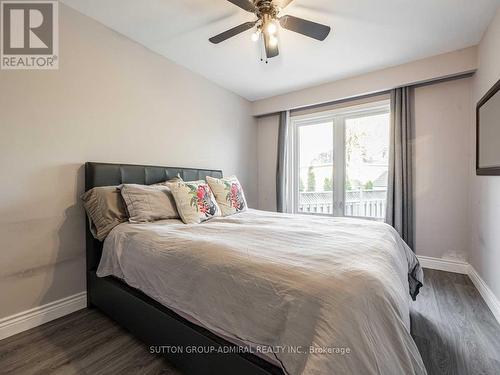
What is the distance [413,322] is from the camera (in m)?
1.73

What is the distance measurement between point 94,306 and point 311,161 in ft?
10.7

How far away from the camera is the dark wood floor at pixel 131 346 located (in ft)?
4.36

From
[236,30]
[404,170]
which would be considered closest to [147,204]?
[236,30]

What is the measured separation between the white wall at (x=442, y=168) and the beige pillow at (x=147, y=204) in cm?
288

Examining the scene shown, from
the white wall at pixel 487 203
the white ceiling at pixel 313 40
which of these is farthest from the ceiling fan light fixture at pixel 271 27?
the white wall at pixel 487 203

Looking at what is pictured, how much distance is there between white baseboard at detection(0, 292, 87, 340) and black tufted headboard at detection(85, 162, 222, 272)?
274mm

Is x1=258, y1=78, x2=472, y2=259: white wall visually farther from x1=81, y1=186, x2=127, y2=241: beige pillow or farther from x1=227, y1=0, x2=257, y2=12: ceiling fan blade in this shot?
x1=81, y1=186, x2=127, y2=241: beige pillow

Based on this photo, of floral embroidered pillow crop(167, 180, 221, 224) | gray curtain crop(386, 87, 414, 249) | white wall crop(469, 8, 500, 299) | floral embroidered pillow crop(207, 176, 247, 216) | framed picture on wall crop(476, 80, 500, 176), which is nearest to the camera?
framed picture on wall crop(476, 80, 500, 176)

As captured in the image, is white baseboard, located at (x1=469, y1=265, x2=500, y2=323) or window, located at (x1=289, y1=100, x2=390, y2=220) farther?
window, located at (x1=289, y1=100, x2=390, y2=220)

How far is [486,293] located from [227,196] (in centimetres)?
249

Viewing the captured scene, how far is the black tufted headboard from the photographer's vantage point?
75.6 inches

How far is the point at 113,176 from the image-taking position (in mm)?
2066

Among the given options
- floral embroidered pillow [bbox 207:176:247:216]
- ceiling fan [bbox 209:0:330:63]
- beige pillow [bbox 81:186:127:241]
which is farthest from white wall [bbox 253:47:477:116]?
beige pillow [bbox 81:186:127:241]

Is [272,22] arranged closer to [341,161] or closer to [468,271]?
[341,161]
